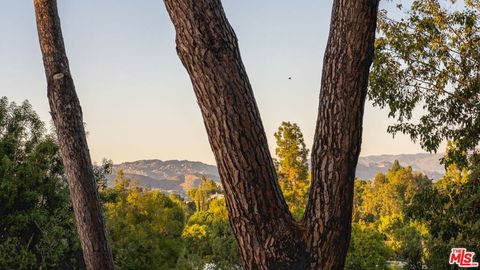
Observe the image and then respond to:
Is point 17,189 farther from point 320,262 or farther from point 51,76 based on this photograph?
point 320,262

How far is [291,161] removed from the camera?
36562mm

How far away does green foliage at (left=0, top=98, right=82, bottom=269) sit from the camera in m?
14.8

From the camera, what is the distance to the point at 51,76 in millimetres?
4711

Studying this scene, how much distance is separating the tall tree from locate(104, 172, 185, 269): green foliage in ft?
69.4

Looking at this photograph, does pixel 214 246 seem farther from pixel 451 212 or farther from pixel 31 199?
pixel 451 212

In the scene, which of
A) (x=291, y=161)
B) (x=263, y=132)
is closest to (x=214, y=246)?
(x=291, y=161)

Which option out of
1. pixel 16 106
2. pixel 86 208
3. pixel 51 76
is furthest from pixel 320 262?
pixel 16 106

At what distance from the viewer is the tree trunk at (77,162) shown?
15.3 feet

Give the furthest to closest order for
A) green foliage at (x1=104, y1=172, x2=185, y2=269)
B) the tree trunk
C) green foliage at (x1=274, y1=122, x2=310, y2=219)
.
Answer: green foliage at (x1=274, y1=122, x2=310, y2=219), green foliage at (x1=104, y1=172, x2=185, y2=269), the tree trunk

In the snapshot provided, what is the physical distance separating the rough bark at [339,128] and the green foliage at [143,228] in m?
21.2

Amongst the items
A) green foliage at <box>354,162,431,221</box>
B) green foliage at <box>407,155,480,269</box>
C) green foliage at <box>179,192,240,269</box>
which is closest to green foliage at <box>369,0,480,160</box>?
green foliage at <box>407,155,480,269</box>

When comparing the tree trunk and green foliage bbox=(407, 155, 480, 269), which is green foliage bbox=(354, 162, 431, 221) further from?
the tree trunk

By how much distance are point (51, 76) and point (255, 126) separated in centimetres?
279

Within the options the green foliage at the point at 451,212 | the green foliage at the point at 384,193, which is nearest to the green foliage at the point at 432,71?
the green foliage at the point at 451,212
